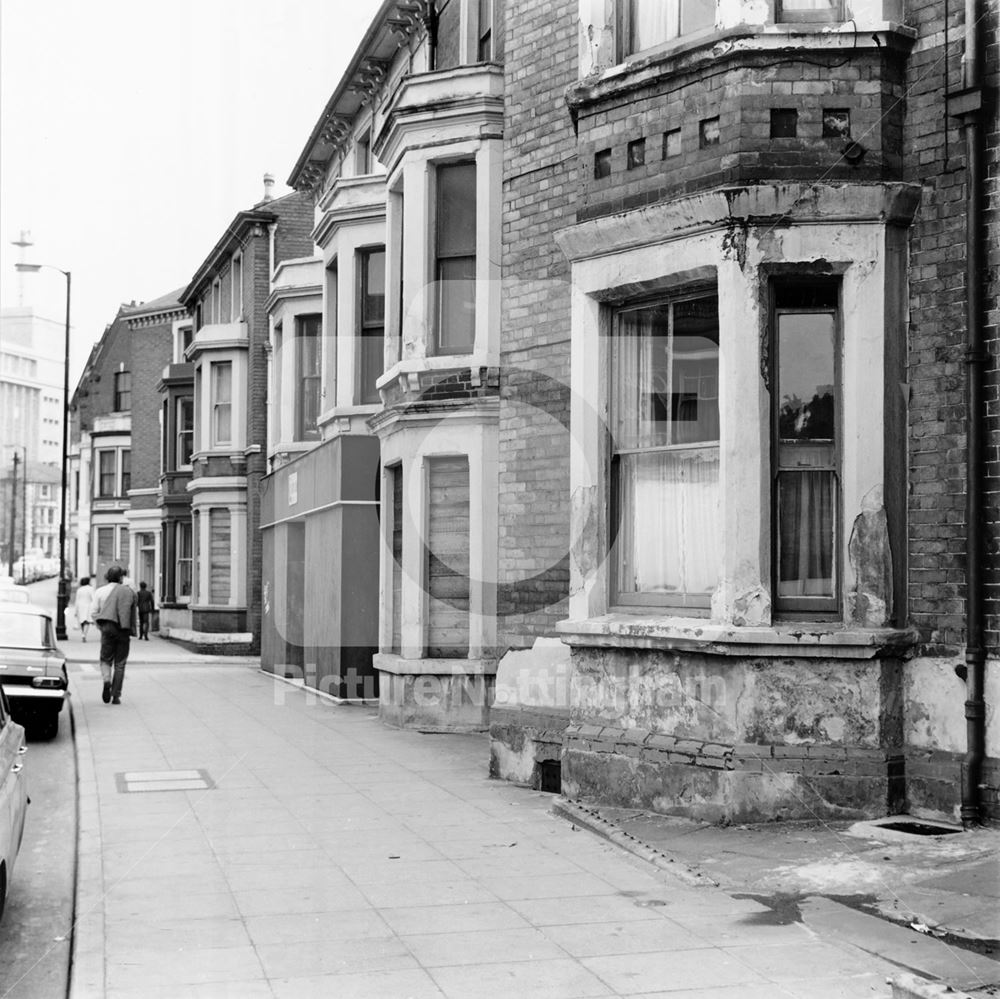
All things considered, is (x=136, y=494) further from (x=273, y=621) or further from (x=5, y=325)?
(x=5, y=325)

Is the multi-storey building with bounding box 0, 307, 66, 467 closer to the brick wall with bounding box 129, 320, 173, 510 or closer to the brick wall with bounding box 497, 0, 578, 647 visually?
the brick wall with bounding box 129, 320, 173, 510

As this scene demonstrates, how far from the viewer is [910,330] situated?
9.24 metres

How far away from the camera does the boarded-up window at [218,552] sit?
33.5 m

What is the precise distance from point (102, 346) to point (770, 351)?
52.8 m

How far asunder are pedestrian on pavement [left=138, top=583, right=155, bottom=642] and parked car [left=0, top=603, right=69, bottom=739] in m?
22.4

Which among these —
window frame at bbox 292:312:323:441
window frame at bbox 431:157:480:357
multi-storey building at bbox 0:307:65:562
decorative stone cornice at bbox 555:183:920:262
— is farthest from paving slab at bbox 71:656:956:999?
multi-storey building at bbox 0:307:65:562

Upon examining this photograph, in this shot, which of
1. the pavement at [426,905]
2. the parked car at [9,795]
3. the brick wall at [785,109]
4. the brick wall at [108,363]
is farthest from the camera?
the brick wall at [108,363]

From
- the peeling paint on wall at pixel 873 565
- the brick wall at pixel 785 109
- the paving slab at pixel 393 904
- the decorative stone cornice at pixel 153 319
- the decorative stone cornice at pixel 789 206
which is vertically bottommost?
the paving slab at pixel 393 904

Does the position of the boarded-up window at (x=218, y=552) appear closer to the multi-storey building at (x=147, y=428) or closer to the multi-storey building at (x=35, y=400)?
the multi-storey building at (x=147, y=428)

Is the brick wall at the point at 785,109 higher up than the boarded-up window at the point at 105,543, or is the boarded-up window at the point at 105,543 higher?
the brick wall at the point at 785,109

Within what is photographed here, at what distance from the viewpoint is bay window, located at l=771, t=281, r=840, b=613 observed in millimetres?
9461

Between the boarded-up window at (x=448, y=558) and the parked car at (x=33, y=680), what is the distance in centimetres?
415

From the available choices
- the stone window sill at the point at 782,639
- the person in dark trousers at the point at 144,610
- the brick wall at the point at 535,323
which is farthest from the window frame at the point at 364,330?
the person in dark trousers at the point at 144,610

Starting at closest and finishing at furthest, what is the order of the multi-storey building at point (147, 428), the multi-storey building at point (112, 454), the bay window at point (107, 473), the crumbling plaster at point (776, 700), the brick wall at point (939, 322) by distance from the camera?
the brick wall at point (939, 322), the crumbling plaster at point (776, 700), the multi-storey building at point (147, 428), the multi-storey building at point (112, 454), the bay window at point (107, 473)
